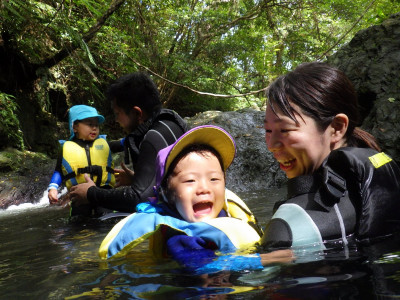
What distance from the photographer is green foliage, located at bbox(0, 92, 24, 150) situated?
27.4 ft

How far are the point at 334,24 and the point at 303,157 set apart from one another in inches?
647

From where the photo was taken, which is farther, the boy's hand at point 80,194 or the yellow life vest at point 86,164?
the yellow life vest at point 86,164

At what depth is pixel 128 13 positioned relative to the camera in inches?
403

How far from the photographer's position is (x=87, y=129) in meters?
4.69

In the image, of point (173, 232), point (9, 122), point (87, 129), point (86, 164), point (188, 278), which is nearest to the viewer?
point (188, 278)

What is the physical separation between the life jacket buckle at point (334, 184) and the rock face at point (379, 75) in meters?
4.87

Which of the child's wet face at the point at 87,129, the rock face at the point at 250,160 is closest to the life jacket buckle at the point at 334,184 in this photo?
the child's wet face at the point at 87,129

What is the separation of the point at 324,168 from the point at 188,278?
75 cm

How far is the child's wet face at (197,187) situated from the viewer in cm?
213

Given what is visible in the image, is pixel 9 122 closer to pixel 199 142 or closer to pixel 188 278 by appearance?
pixel 199 142

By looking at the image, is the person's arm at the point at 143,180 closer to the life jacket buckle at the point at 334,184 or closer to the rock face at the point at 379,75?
the life jacket buckle at the point at 334,184

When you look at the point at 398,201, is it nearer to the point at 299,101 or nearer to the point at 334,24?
the point at 299,101

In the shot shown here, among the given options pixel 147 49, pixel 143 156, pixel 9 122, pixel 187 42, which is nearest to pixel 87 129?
pixel 143 156

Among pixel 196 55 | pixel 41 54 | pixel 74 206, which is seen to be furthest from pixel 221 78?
pixel 74 206
